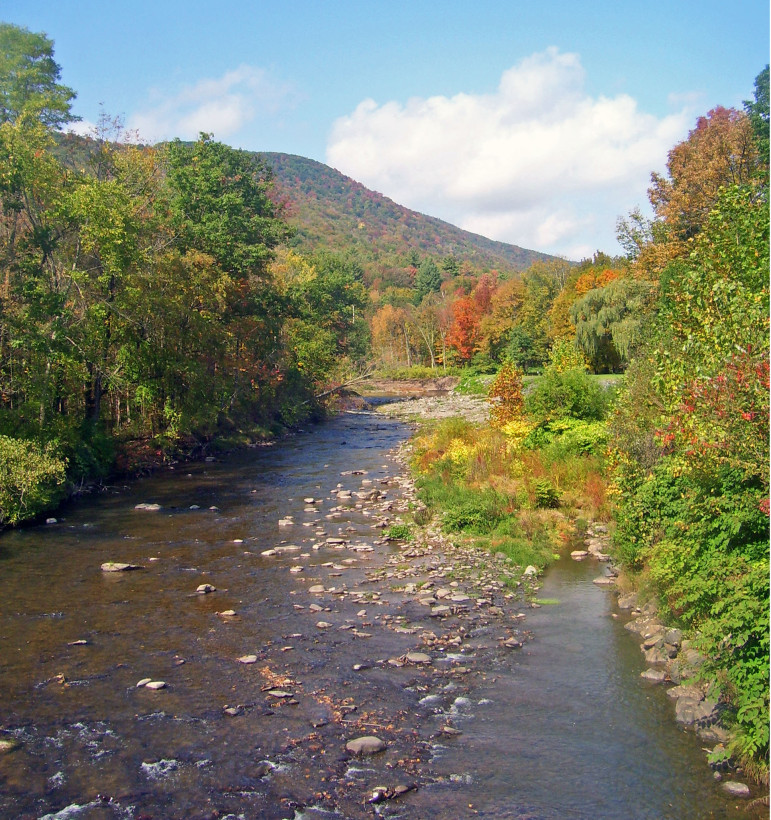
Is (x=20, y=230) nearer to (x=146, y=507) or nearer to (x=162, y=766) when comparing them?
(x=146, y=507)

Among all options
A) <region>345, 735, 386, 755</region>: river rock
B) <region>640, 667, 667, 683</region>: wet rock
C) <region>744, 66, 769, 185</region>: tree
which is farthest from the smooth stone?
<region>744, 66, 769, 185</region>: tree

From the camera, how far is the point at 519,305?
3381 inches

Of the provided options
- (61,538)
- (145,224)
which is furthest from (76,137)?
(61,538)

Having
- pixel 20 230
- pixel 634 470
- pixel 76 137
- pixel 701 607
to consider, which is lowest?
pixel 701 607

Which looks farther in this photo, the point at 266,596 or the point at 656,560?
the point at 266,596

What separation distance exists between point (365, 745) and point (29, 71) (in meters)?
40.6

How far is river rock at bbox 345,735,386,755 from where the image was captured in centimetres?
832

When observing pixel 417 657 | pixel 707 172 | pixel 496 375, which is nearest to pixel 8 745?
pixel 417 657

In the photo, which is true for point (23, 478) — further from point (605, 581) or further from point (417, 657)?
point (605, 581)

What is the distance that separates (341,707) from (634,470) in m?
7.70

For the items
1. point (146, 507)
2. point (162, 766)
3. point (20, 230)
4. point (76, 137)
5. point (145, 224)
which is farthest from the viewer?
point (76, 137)

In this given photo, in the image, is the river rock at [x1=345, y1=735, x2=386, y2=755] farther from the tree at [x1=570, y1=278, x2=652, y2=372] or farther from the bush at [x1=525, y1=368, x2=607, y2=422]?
the tree at [x1=570, y1=278, x2=652, y2=372]

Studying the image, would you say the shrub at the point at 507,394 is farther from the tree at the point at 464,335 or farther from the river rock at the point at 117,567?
the tree at the point at 464,335

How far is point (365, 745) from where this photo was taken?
841 cm
